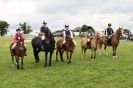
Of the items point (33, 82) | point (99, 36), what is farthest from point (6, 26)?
point (33, 82)

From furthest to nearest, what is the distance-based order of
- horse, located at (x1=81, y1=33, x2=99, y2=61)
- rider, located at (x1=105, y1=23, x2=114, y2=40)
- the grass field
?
rider, located at (x1=105, y1=23, x2=114, y2=40) → horse, located at (x1=81, y1=33, x2=99, y2=61) → the grass field

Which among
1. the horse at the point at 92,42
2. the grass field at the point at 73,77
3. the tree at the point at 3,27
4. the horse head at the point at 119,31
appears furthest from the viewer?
the tree at the point at 3,27

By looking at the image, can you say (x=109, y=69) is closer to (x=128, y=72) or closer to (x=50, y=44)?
→ (x=128, y=72)

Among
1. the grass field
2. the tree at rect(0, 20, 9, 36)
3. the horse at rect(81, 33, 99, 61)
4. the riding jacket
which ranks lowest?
the tree at rect(0, 20, 9, 36)

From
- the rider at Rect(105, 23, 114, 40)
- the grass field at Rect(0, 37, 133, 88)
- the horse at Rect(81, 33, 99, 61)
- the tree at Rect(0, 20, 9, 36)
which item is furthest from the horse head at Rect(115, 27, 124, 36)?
the tree at Rect(0, 20, 9, 36)

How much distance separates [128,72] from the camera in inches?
917

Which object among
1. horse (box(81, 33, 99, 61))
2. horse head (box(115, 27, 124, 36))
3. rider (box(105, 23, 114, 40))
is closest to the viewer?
horse (box(81, 33, 99, 61))

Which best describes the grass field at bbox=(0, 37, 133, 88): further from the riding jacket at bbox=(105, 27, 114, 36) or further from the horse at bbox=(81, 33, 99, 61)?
the riding jacket at bbox=(105, 27, 114, 36)

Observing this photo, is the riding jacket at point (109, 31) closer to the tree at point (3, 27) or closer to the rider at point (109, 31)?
the rider at point (109, 31)

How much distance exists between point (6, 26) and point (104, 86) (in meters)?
152

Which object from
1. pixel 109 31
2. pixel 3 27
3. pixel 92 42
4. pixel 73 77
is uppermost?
pixel 109 31

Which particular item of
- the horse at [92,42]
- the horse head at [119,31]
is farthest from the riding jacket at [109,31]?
the horse at [92,42]

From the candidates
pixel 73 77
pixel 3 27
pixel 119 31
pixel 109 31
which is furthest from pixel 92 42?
pixel 3 27

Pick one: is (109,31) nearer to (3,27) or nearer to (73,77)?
(73,77)
